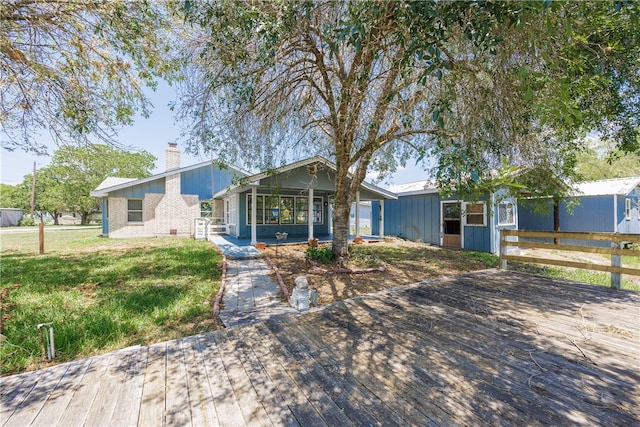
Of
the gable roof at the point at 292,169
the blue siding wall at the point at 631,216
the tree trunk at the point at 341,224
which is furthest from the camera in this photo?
the blue siding wall at the point at 631,216

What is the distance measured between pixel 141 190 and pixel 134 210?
1107 millimetres

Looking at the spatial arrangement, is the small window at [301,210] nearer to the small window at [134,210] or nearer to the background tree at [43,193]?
the small window at [134,210]

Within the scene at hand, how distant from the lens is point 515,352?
10.1 feet

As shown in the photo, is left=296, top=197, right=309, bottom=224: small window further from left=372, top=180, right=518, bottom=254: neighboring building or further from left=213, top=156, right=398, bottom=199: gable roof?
left=372, top=180, right=518, bottom=254: neighboring building

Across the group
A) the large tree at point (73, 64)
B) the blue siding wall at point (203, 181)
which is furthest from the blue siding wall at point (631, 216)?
the blue siding wall at point (203, 181)

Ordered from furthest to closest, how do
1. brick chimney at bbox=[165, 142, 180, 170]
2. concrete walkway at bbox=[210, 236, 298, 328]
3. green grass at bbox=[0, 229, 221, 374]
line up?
brick chimney at bbox=[165, 142, 180, 170] → concrete walkway at bbox=[210, 236, 298, 328] → green grass at bbox=[0, 229, 221, 374]

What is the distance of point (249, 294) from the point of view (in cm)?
549

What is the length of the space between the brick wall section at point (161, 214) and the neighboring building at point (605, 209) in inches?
647

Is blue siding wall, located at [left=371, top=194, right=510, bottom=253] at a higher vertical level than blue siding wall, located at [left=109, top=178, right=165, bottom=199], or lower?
lower

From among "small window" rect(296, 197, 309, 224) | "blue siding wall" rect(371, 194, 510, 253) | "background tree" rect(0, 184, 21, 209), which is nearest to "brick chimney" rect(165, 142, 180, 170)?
"small window" rect(296, 197, 309, 224)

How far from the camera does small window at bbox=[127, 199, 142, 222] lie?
14.6 meters

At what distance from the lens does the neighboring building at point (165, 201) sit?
46.7 feet

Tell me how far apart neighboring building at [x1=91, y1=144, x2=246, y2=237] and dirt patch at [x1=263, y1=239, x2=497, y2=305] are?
7278 millimetres

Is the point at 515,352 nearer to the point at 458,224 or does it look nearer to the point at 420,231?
the point at 458,224
